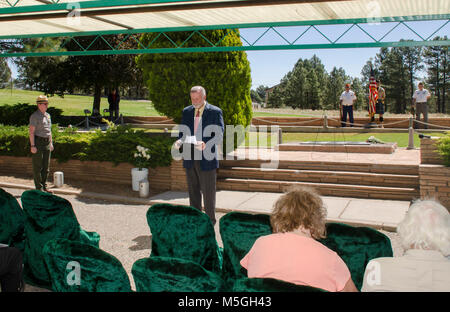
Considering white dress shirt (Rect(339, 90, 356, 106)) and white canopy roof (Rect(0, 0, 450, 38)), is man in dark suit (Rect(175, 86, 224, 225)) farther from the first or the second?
white dress shirt (Rect(339, 90, 356, 106))

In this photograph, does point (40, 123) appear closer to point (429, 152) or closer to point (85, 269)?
point (85, 269)

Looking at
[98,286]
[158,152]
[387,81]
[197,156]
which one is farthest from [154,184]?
[387,81]

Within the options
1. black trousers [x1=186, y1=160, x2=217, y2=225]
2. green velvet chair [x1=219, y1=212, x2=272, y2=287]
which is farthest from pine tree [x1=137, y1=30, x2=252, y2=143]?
green velvet chair [x1=219, y1=212, x2=272, y2=287]

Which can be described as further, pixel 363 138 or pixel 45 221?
pixel 363 138

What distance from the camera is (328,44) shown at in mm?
8070

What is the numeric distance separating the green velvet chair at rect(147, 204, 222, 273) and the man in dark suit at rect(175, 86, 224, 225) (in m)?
2.75

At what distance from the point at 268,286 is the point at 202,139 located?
4907 millimetres

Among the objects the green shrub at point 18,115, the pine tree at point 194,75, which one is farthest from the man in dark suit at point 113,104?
the pine tree at point 194,75

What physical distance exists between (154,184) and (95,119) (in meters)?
21.3

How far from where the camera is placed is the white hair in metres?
2.53

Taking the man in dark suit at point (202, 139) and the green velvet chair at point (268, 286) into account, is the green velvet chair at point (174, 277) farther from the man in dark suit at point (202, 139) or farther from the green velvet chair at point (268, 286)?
the man in dark suit at point (202, 139)

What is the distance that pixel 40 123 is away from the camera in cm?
953

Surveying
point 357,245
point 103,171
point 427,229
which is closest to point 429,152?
point 357,245
